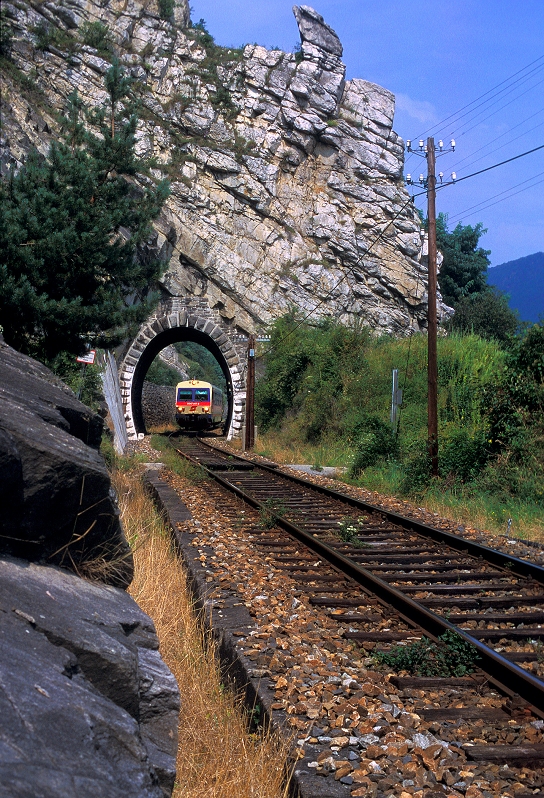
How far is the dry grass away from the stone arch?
28.0 meters

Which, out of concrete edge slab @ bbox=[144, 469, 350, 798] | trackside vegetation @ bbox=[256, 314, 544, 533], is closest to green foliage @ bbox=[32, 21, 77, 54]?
trackside vegetation @ bbox=[256, 314, 544, 533]

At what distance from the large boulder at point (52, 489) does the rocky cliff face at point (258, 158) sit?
36572mm

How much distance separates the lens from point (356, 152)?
47906 millimetres

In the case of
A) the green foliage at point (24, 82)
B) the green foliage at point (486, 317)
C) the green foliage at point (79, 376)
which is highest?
the green foliage at point (24, 82)

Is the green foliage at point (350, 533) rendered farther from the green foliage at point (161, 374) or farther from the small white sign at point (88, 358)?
the green foliage at point (161, 374)

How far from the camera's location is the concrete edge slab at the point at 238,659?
9.92ft

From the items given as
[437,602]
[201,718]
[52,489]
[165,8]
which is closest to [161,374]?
[165,8]

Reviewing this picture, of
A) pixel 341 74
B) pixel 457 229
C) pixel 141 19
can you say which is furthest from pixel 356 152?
pixel 141 19

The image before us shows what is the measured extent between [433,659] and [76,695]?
3.09 m

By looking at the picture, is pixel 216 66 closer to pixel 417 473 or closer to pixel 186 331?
pixel 186 331

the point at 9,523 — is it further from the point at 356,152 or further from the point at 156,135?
the point at 356,152

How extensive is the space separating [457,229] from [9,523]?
2137 inches

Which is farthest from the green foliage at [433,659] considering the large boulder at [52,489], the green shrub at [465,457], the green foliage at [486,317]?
the green foliage at [486,317]

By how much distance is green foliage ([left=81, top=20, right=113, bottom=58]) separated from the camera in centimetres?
4359
